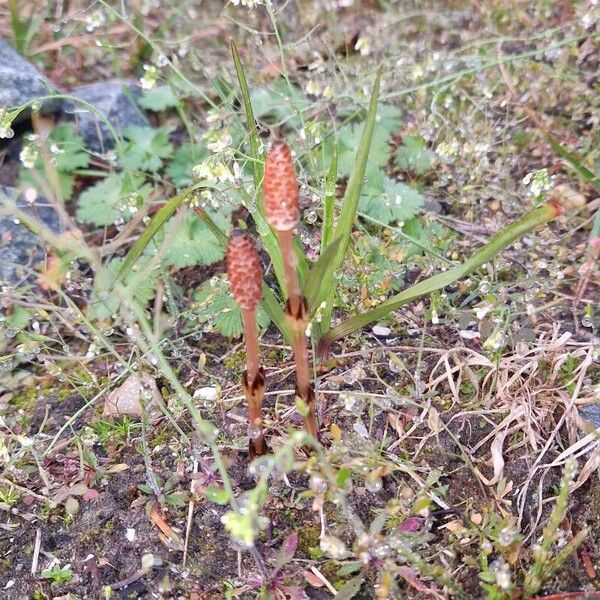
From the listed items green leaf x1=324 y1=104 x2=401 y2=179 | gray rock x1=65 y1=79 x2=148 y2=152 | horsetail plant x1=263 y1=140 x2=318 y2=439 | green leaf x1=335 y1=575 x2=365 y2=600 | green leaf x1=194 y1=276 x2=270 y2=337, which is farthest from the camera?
gray rock x1=65 y1=79 x2=148 y2=152

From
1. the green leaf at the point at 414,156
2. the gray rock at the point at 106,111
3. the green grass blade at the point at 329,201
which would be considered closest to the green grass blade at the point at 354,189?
the green grass blade at the point at 329,201

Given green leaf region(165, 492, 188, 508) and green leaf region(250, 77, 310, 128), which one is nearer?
green leaf region(165, 492, 188, 508)

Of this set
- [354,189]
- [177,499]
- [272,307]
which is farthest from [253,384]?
[354,189]

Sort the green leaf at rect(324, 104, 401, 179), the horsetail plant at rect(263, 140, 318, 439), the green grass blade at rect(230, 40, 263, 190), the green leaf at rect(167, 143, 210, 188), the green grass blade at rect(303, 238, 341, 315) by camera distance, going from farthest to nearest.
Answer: the green leaf at rect(167, 143, 210, 188) → the green leaf at rect(324, 104, 401, 179) → the green grass blade at rect(230, 40, 263, 190) → the green grass blade at rect(303, 238, 341, 315) → the horsetail plant at rect(263, 140, 318, 439)

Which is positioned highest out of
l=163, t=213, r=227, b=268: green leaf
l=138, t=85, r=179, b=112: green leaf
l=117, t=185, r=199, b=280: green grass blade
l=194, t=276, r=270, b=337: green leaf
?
l=117, t=185, r=199, b=280: green grass blade

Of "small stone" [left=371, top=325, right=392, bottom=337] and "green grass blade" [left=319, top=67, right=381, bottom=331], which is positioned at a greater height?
"green grass blade" [left=319, top=67, right=381, bottom=331]

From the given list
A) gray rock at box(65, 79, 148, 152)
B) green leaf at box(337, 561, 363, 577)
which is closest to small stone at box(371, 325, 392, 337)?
green leaf at box(337, 561, 363, 577)

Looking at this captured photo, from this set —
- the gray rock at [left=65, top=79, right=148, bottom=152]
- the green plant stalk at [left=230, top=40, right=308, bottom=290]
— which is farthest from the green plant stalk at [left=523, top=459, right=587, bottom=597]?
the gray rock at [left=65, top=79, right=148, bottom=152]

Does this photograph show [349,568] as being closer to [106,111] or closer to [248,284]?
[248,284]

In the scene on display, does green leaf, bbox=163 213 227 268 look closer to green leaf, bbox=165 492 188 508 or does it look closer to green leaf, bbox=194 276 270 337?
green leaf, bbox=194 276 270 337
